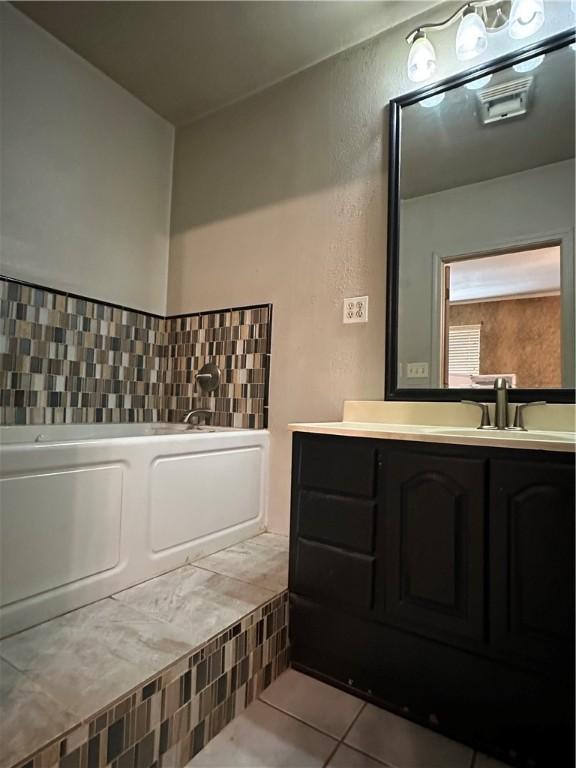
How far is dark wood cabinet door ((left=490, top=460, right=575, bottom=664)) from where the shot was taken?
2.97 feet

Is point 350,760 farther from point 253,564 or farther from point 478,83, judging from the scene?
point 478,83

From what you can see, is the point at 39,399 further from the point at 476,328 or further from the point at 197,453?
the point at 476,328

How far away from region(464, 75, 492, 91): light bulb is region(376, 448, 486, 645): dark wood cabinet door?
4.81ft

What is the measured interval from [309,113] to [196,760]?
252 cm

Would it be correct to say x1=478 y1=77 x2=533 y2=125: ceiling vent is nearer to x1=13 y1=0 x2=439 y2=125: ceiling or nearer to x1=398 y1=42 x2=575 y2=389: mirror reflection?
x1=398 y1=42 x2=575 y2=389: mirror reflection

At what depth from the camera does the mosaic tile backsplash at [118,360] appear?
1.83 meters

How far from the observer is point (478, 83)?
157cm

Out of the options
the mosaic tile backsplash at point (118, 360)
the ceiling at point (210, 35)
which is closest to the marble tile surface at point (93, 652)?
the mosaic tile backsplash at point (118, 360)

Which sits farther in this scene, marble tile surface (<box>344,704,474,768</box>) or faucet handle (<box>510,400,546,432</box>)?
faucet handle (<box>510,400,546,432</box>)

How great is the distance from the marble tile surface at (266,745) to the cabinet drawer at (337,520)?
1.56 feet

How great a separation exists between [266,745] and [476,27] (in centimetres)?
244

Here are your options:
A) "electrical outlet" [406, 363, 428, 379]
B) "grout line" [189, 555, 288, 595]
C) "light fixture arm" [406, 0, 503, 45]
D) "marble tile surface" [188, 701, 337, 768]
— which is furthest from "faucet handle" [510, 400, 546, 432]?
"light fixture arm" [406, 0, 503, 45]

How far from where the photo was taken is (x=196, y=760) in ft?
3.18

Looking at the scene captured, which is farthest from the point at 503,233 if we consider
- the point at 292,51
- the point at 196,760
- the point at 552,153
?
the point at 196,760
